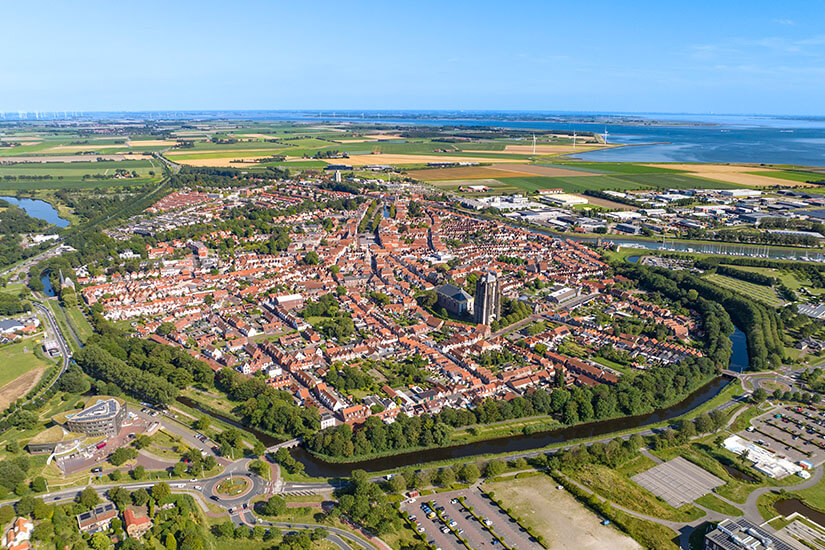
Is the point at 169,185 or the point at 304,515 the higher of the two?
the point at 169,185

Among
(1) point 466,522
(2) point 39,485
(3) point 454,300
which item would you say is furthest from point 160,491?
(3) point 454,300

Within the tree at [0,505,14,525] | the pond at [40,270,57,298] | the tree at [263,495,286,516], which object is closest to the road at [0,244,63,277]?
the pond at [40,270,57,298]

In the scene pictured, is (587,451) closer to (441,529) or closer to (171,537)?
(441,529)

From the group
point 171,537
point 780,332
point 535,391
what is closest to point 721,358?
point 780,332

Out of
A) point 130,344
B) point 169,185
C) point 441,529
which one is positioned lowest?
point 441,529

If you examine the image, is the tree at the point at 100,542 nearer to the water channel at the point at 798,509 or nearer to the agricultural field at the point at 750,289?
the water channel at the point at 798,509

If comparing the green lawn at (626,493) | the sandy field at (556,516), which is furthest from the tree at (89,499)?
the green lawn at (626,493)

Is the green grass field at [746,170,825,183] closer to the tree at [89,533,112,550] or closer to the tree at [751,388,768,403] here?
the tree at [751,388,768,403]
